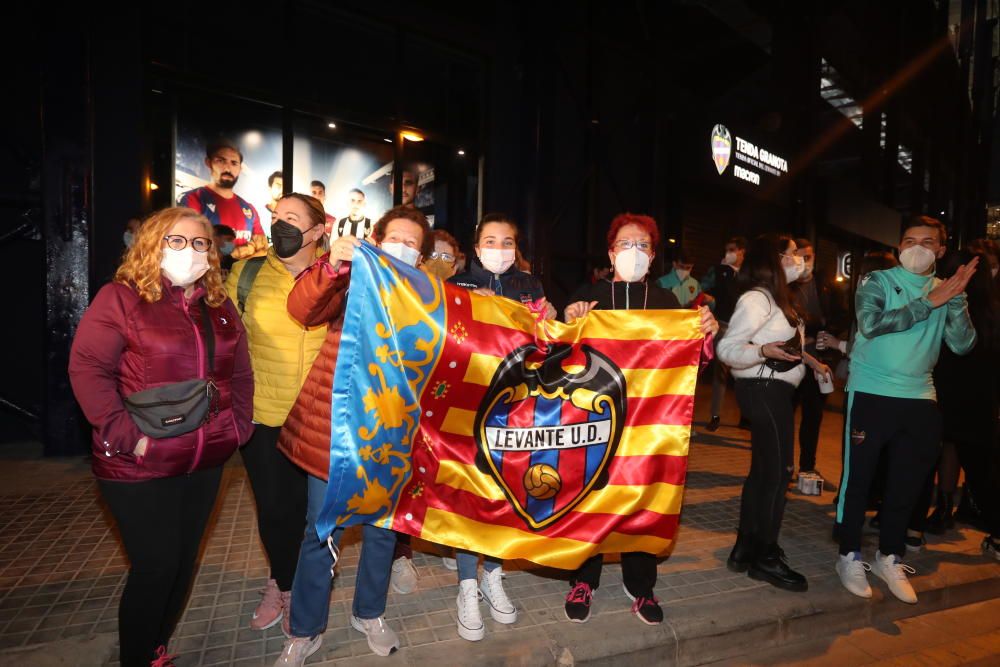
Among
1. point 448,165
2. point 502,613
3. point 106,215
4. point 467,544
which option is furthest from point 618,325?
point 448,165

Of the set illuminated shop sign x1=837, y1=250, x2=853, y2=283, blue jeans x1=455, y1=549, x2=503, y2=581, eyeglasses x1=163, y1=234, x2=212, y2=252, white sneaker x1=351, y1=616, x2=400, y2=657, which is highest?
illuminated shop sign x1=837, y1=250, x2=853, y2=283

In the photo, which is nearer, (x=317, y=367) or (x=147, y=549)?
(x=147, y=549)

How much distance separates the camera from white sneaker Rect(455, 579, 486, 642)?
289cm

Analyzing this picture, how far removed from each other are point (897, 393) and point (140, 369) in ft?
13.5

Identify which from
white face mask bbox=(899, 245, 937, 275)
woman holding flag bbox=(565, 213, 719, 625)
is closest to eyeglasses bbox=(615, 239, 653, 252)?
woman holding flag bbox=(565, 213, 719, 625)

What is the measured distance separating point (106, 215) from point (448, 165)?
4601 millimetres

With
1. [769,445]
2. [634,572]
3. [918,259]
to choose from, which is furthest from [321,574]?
[918,259]

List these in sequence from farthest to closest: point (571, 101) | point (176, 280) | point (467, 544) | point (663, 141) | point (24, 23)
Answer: point (663, 141)
point (571, 101)
point (24, 23)
point (467, 544)
point (176, 280)

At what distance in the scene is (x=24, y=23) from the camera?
5887 mm

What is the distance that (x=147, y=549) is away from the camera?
223cm

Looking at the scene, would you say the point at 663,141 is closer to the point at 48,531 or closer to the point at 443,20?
the point at 443,20

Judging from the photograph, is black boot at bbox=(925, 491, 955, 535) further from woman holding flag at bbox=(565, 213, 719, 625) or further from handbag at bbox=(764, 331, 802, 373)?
woman holding flag at bbox=(565, 213, 719, 625)

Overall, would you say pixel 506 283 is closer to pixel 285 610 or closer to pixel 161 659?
pixel 285 610

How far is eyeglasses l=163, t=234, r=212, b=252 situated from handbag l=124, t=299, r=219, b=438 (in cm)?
55
